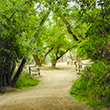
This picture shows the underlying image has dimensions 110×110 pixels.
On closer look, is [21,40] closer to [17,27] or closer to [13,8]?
[17,27]

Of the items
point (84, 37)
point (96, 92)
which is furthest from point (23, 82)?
point (96, 92)

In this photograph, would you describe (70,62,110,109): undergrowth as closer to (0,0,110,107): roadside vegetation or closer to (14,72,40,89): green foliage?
(0,0,110,107): roadside vegetation

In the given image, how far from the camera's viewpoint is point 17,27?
8719 millimetres

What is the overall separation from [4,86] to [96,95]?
609 centimetres

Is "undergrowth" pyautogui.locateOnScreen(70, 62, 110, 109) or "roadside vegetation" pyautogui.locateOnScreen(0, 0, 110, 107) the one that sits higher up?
"roadside vegetation" pyautogui.locateOnScreen(0, 0, 110, 107)

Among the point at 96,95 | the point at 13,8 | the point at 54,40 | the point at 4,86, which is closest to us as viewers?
the point at 96,95

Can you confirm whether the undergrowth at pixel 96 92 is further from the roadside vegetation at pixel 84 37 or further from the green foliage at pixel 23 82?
the green foliage at pixel 23 82

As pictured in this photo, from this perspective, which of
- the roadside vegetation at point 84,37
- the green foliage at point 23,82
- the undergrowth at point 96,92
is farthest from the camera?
the green foliage at point 23,82

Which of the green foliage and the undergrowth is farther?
the green foliage

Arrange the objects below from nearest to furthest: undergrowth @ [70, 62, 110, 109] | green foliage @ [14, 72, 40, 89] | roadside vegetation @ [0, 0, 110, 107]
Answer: undergrowth @ [70, 62, 110, 109] → roadside vegetation @ [0, 0, 110, 107] → green foliage @ [14, 72, 40, 89]

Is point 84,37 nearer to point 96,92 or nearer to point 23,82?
point 96,92

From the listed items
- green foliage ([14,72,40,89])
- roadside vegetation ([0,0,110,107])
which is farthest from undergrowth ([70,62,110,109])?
green foliage ([14,72,40,89])

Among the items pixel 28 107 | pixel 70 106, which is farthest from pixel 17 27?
pixel 70 106

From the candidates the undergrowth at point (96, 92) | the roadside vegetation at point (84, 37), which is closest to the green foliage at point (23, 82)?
the roadside vegetation at point (84, 37)
